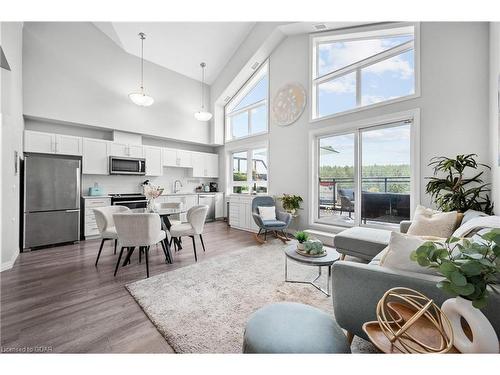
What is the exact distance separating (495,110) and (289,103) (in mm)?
3150

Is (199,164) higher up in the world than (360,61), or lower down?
lower down

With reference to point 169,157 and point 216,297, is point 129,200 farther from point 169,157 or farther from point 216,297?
point 216,297

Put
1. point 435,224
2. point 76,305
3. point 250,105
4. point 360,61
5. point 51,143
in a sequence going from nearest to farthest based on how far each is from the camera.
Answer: point 76,305 < point 435,224 < point 360,61 < point 51,143 < point 250,105

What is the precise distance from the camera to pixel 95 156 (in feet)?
14.6

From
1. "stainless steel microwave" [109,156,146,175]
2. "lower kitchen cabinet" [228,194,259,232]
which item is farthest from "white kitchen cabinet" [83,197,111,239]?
"lower kitchen cabinet" [228,194,259,232]

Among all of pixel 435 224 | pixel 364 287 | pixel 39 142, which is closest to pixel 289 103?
pixel 435 224

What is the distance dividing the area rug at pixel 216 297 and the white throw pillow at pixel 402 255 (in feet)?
2.13

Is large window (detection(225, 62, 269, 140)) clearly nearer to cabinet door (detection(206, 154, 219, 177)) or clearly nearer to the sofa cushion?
cabinet door (detection(206, 154, 219, 177))

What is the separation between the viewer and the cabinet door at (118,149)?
4.68 meters

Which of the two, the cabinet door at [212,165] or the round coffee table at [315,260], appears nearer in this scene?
the round coffee table at [315,260]

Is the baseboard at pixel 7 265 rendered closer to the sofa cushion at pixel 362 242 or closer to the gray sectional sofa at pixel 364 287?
the gray sectional sofa at pixel 364 287

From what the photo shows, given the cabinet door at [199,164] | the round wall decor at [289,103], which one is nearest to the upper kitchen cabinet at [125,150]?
the cabinet door at [199,164]
